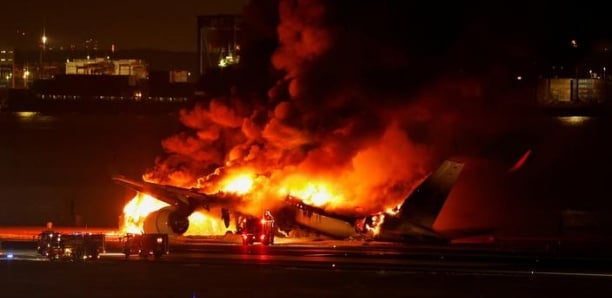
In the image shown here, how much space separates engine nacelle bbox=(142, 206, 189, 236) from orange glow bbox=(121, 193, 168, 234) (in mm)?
1301

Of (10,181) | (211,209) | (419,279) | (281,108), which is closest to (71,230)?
(211,209)

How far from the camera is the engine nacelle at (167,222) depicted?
175 feet

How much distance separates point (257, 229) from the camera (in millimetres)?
51656

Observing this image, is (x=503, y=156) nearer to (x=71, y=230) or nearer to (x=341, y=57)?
(x=341, y=57)

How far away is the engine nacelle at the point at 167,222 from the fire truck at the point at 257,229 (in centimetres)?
276

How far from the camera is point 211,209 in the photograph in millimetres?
53750

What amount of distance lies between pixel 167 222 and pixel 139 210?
3.06 meters

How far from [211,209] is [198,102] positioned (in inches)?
296

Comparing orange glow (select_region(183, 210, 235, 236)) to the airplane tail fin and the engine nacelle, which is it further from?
the airplane tail fin

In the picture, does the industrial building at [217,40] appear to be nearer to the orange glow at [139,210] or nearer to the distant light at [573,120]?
the orange glow at [139,210]

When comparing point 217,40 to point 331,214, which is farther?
point 217,40

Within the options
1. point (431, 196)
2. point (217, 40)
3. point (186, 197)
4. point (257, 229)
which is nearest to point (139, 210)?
point (186, 197)

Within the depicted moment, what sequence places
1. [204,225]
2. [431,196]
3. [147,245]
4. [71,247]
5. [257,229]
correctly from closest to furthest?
1. [71,247]
2. [147,245]
3. [431,196]
4. [257,229]
5. [204,225]

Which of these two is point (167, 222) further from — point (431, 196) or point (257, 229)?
point (431, 196)
